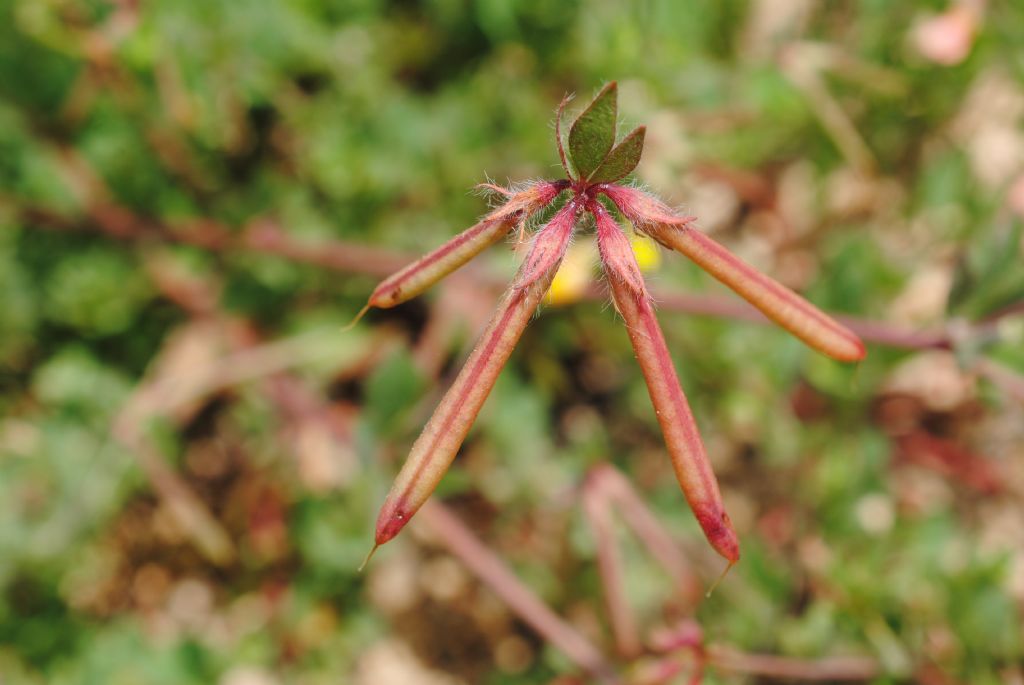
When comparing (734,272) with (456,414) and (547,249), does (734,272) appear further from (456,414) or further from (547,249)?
(456,414)

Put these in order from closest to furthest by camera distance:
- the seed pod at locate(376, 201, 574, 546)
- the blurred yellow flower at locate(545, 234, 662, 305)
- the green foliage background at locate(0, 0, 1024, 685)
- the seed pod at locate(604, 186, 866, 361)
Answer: the seed pod at locate(376, 201, 574, 546)
the seed pod at locate(604, 186, 866, 361)
the blurred yellow flower at locate(545, 234, 662, 305)
the green foliage background at locate(0, 0, 1024, 685)

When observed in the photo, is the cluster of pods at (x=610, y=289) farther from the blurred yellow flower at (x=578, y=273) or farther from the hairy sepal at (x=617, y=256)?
the blurred yellow flower at (x=578, y=273)

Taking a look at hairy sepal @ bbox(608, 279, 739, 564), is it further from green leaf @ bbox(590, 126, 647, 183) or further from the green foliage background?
the green foliage background

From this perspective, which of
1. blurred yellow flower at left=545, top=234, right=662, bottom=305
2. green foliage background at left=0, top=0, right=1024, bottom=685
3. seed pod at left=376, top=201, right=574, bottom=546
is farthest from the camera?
green foliage background at left=0, top=0, right=1024, bottom=685

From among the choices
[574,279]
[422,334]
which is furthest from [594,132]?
[422,334]

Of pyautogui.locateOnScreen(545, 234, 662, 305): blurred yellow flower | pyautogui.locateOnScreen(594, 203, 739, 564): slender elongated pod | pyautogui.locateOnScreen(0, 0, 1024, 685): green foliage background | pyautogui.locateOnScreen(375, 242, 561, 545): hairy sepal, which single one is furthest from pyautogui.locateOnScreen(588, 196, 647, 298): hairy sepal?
pyautogui.locateOnScreen(0, 0, 1024, 685): green foliage background
